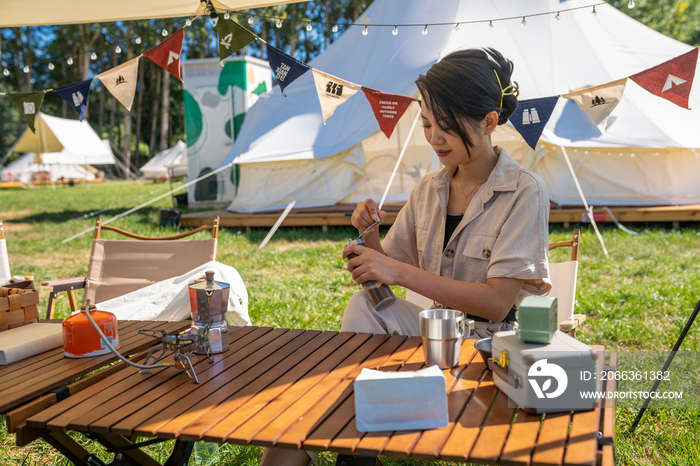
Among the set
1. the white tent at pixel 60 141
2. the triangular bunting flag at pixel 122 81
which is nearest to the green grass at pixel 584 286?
the triangular bunting flag at pixel 122 81

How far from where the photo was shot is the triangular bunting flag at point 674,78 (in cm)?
363

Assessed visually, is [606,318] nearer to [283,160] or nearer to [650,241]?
[650,241]

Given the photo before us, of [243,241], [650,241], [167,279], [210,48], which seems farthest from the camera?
[210,48]

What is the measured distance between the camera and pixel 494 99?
1854 mm

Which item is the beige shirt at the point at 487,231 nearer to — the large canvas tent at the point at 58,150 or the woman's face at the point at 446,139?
the woman's face at the point at 446,139

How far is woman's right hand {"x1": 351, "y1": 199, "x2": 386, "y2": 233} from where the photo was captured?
193 cm

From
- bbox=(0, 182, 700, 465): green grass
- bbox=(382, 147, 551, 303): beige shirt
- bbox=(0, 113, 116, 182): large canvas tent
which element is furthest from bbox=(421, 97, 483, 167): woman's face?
bbox=(0, 113, 116, 182): large canvas tent

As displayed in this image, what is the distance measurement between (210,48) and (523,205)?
Answer: 29.0 meters

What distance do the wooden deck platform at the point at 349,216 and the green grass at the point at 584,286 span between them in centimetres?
15

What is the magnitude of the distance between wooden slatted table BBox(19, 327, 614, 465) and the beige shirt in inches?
12.3

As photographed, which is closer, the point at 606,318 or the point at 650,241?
the point at 606,318

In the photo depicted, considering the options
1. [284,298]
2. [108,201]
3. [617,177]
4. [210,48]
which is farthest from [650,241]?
[210,48]

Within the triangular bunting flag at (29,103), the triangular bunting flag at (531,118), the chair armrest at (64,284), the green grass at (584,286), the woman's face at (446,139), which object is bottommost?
the green grass at (584,286)

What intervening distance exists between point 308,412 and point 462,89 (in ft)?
3.61
